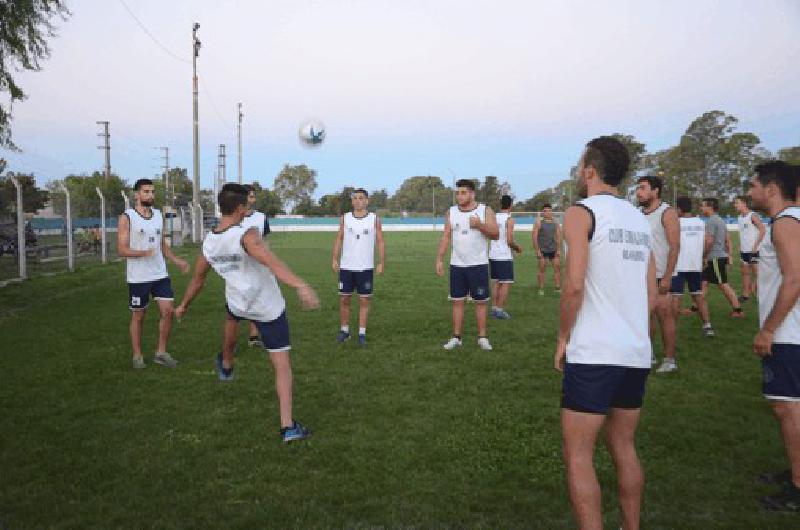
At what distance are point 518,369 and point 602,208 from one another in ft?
16.2

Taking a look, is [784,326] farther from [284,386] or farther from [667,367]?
[284,386]

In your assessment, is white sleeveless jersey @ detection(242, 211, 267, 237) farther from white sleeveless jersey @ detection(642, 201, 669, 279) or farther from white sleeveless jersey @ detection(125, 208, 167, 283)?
white sleeveless jersey @ detection(642, 201, 669, 279)

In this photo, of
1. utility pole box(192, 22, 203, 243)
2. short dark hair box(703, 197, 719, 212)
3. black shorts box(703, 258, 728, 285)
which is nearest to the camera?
short dark hair box(703, 197, 719, 212)

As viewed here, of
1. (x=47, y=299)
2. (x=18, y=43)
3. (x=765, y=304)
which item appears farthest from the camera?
(x=18, y=43)

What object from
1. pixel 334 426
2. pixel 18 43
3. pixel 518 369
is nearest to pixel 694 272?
pixel 518 369

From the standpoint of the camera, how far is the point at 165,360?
8039 mm

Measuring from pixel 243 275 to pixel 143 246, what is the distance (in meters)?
3.00

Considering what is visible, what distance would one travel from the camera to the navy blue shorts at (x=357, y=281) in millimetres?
9445

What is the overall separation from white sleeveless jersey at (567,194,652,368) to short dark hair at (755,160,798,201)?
1.73 meters

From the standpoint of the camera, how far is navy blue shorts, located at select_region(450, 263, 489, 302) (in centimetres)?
890

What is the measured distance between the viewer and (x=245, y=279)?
554 cm

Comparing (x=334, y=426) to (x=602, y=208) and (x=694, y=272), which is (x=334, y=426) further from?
(x=694, y=272)

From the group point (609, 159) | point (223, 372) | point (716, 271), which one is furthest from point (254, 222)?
point (716, 271)

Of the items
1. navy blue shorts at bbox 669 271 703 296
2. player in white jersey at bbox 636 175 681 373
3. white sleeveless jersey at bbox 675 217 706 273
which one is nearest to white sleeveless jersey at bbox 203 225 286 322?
player in white jersey at bbox 636 175 681 373
